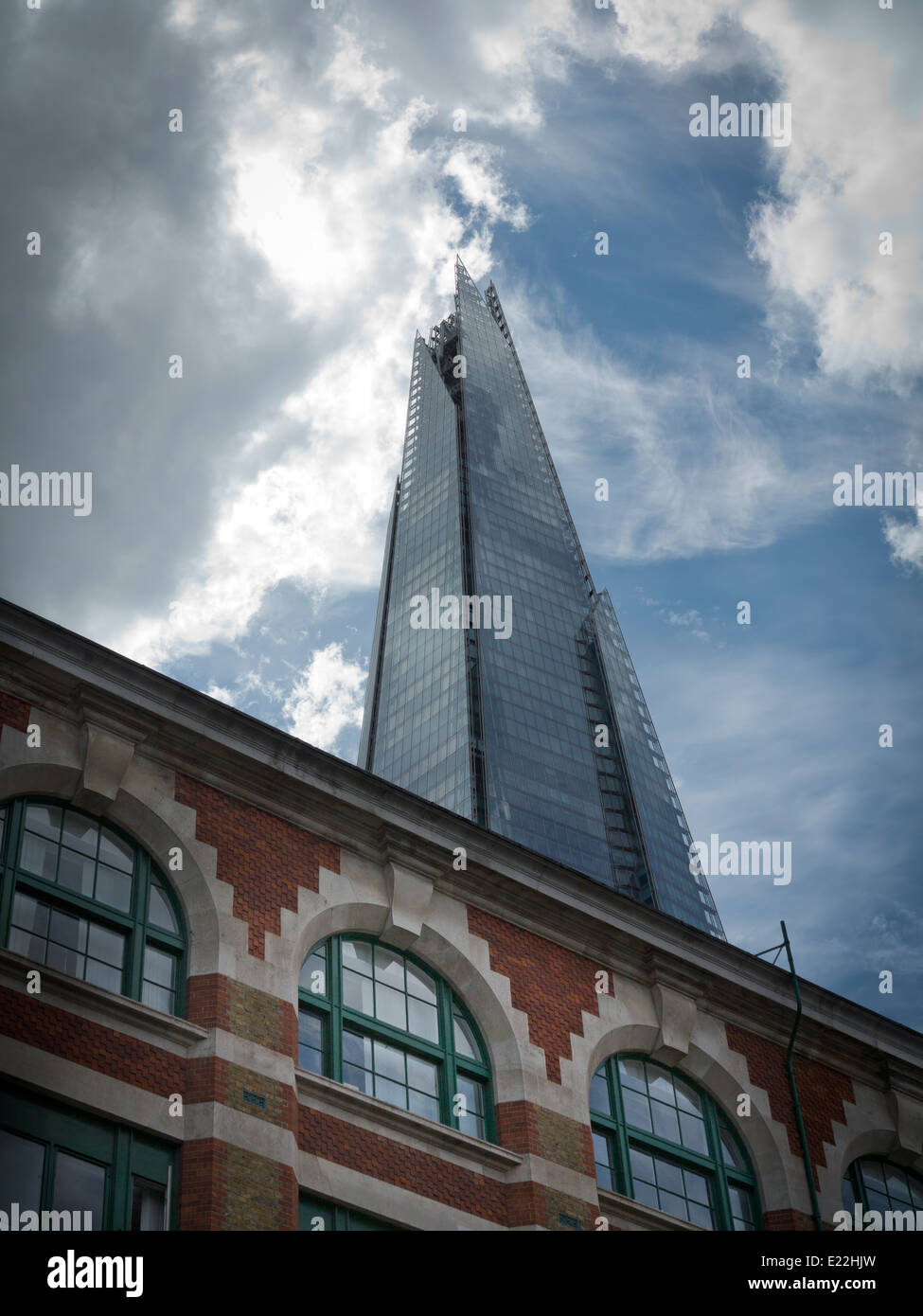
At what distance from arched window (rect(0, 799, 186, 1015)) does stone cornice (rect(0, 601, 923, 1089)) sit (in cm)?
164

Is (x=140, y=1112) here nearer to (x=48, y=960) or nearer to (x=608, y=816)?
(x=48, y=960)

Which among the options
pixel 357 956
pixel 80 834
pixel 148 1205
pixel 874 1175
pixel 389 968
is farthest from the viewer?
pixel 874 1175

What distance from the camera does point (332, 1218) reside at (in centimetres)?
2134

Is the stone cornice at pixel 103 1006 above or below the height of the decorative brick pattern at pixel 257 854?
below

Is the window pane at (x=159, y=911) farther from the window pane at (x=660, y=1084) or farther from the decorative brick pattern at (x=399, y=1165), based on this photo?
the window pane at (x=660, y=1084)

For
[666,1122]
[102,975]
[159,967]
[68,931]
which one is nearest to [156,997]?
[159,967]

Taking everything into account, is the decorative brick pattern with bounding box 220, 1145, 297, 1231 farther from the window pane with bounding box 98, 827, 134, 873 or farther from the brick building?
the window pane with bounding box 98, 827, 134, 873

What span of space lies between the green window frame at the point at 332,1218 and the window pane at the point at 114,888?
457 cm

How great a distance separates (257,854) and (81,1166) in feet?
18.6

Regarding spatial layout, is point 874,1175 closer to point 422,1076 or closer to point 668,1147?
point 668,1147

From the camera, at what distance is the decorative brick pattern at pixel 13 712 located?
22.6 metres

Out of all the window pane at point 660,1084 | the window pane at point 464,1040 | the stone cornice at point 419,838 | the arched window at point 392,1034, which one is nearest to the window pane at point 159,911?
the stone cornice at point 419,838

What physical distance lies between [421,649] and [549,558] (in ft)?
82.5
